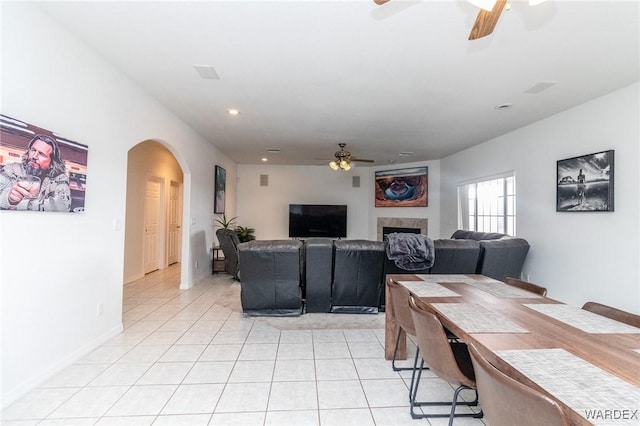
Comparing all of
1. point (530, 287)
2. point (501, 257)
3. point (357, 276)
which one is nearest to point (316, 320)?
point (357, 276)

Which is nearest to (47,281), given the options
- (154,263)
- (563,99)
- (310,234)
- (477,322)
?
(477,322)

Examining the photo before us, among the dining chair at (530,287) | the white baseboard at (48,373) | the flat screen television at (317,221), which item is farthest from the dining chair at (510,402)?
the flat screen television at (317,221)

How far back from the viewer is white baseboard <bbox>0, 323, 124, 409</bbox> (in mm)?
1868

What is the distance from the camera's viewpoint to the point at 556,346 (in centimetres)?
117

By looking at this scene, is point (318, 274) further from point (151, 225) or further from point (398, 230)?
point (398, 230)

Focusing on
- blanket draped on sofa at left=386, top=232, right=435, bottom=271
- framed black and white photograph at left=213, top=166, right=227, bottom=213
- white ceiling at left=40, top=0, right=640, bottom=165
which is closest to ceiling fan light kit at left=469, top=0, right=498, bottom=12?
white ceiling at left=40, top=0, right=640, bottom=165

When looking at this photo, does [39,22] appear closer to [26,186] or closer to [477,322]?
[26,186]

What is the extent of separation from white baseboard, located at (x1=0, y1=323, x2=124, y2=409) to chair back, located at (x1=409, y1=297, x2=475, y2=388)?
2672 mm

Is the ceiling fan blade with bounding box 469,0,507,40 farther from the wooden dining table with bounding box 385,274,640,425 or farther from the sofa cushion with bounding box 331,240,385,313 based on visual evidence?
the sofa cushion with bounding box 331,240,385,313

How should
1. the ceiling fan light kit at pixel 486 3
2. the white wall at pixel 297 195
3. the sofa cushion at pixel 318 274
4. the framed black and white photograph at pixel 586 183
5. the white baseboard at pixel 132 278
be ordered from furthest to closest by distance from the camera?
the white wall at pixel 297 195 < the white baseboard at pixel 132 278 < the sofa cushion at pixel 318 274 < the framed black and white photograph at pixel 586 183 < the ceiling fan light kit at pixel 486 3

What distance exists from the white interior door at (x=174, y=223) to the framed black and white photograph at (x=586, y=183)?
7.32 metres

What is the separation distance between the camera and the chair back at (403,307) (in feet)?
6.60

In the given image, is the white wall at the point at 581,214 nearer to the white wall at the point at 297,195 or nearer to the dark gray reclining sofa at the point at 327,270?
the dark gray reclining sofa at the point at 327,270

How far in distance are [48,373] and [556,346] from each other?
10.7ft
